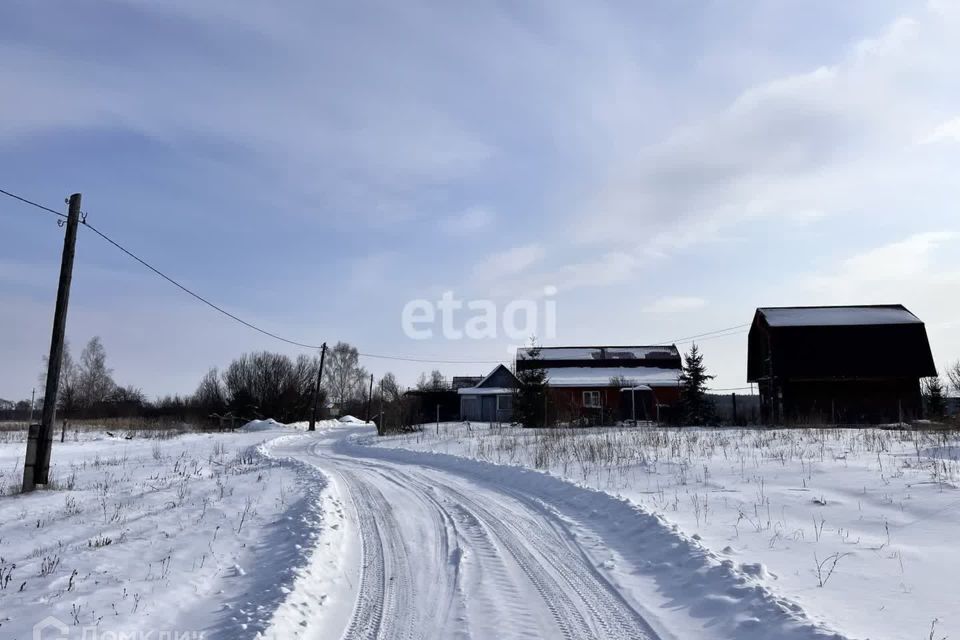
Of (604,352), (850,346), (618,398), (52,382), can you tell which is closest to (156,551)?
(52,382)

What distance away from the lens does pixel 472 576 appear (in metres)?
6.26

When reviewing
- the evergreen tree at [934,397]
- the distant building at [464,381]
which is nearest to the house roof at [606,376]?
the evergreen tree at [934,397]

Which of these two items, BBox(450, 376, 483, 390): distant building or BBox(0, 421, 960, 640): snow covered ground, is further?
BBox(450, 376, 483, 390): distant building

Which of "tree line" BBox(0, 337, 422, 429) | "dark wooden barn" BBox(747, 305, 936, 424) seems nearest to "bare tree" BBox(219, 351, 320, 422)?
"tree line" BBox(0, 337, 422, 429)

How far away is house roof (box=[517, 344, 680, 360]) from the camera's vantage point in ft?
169

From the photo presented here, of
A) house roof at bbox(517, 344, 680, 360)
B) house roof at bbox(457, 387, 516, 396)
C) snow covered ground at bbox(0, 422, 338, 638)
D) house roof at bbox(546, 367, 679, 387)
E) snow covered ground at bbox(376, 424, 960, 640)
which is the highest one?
house roof at bbox(517, 344, 680, 360)

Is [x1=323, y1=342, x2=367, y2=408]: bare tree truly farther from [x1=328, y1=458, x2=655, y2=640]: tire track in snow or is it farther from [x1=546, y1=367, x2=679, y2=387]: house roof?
[x1=328, y1=458, x2=655, y2=640]: tire track in snow

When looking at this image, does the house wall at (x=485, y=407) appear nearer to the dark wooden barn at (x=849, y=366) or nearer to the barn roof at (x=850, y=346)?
the dark wooden barn at (x=849, y=366)

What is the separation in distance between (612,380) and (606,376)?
11.8 ft

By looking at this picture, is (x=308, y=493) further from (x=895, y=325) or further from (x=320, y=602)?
(x=895, y=325)

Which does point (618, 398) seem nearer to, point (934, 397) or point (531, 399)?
point (531, 399)

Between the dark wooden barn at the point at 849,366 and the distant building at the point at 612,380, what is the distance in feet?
22.3

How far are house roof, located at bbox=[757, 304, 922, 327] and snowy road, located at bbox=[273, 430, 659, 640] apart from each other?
32710mm

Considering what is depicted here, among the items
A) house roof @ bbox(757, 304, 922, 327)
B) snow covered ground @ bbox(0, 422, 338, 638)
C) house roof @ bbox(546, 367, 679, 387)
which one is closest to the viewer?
snow covered ground @ bbox(0, 422, 338, 638)
